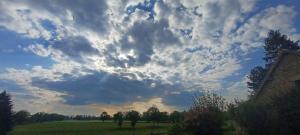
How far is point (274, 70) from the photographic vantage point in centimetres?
3000

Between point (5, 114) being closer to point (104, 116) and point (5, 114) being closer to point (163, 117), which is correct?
point (163, 117)

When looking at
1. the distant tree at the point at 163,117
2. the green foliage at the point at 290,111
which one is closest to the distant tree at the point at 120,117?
the distant tree at the point at 163,117

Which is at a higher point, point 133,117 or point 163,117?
point 133,117

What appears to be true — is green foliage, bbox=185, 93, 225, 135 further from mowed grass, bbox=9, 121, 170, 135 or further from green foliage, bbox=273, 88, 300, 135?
mowed grass, bbox=9, 121, 170, 135

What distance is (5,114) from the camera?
147 feet

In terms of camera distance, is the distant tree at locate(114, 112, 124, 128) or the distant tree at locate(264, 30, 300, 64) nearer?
the distant tree at locate(264, 30, 300, 64)

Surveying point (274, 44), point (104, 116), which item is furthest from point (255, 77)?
point (104, 116)

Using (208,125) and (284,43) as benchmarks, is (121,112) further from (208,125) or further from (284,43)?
(208,125)

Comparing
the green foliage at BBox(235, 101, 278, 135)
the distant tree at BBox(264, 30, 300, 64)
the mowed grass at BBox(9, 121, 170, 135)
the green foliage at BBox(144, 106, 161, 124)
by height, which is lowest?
the mowed grass at BBox(9, 121, 170, 135)

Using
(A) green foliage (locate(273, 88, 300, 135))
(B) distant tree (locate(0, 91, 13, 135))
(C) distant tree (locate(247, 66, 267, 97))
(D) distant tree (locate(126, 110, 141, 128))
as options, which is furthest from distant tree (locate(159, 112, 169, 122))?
(A) green foliage (locate(273, 88, 300, 135))

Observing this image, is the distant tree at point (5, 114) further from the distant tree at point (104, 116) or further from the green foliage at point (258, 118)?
the distant tree at point (104, 116)

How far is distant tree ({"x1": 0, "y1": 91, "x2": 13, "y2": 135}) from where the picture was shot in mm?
44250

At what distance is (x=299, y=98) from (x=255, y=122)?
11.2 ft

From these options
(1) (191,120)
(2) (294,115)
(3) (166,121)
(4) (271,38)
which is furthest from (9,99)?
(3) (166,121)
